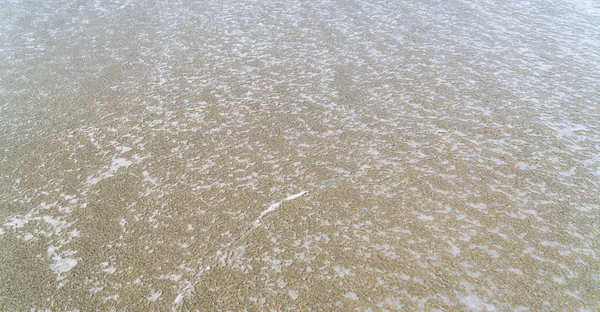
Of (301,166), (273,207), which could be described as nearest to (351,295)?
(273,207)

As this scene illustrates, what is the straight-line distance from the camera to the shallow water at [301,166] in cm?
123

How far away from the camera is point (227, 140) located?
6.02ft

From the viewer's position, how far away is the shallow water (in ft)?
4.04

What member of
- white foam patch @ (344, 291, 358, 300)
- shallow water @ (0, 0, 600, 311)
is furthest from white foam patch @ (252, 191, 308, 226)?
white foam patch @ (344, 291, 358, 300)

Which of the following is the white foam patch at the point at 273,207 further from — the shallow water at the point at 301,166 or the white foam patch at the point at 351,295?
the white foam patch at the point at 351,295

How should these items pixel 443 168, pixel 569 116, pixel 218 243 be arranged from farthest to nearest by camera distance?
1. pixel 569 116
2. pixel 443 168
3. pixel 218 243

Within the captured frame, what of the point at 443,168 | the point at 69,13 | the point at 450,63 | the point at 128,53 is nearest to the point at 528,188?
the point at 443,168

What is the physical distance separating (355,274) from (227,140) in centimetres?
82

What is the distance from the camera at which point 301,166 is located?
1.68 m

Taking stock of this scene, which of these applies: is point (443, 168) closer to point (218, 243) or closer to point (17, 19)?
point (218, 243)

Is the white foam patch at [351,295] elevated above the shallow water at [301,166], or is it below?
above

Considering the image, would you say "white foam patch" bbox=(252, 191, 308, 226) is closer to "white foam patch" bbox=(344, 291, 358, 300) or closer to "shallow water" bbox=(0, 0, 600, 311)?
"shallow water" bbox=(0, 0, 600, 311)

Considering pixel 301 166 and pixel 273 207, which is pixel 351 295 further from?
pixel 301 166

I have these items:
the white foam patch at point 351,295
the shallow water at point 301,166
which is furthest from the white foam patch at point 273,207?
the white foam patch at point 351,295
